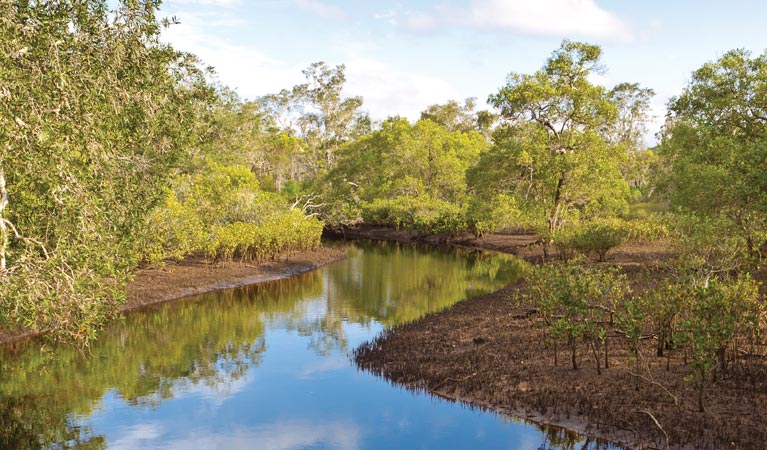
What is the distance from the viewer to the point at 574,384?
50.6ft

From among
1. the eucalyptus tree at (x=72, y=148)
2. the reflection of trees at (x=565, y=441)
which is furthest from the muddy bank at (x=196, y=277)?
the reflection of trees at (x=565, y=441)

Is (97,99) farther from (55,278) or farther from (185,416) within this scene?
(185,416)

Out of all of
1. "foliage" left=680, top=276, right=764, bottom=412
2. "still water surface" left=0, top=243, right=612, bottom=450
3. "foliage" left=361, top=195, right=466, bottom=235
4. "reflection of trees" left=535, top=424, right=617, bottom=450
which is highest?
"foliage" left=361, top=195, right=466, bottom=235

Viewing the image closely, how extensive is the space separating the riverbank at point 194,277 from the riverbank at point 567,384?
12075mm

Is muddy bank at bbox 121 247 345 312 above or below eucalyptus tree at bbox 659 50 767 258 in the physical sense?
below

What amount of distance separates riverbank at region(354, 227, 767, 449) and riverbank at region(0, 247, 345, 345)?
12075 millimetres

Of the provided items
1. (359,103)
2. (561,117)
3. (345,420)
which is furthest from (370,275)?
(359,103)

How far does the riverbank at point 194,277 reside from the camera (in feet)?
93.4

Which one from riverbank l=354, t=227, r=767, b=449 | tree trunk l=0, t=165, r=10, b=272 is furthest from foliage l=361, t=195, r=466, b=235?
tree trunk l=0, t=165, r=10, b=272

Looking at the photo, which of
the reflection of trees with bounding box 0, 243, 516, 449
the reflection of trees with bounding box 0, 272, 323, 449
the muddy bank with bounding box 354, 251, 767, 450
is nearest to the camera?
the muddy bank with bounding box 354, 251, 767, 450

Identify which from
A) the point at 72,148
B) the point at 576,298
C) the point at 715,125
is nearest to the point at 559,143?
the point at 715,125

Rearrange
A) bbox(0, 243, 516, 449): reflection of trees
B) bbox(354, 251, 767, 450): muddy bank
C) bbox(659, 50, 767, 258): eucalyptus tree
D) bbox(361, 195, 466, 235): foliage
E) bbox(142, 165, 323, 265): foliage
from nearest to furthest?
bbox(354, 251, 767, 450): muddy bank < bbox(0, 243, 516, 449): reflection of trees < bbox(659, 50, 767, 258): eucalyptus tree < bbox(142, 165, 323, 265): foliage < bbox(361, 195, 466, 235): foliage

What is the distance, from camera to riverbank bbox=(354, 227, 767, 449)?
12750mm

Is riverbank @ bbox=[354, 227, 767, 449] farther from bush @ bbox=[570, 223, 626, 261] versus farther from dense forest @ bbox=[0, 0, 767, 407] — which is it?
bush @ bbox=[570, 223, 626, 261]
